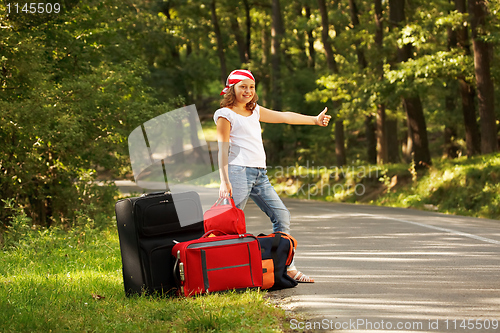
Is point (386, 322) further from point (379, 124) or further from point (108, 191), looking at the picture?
point (379, 124)

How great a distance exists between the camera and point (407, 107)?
76.2ft

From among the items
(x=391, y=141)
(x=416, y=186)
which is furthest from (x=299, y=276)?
(x=391, y=141)

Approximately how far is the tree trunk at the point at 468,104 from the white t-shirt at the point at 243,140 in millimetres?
16244

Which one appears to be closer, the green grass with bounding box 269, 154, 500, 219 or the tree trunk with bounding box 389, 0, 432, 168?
the green grass with bounding box 269, 154, 500, 219

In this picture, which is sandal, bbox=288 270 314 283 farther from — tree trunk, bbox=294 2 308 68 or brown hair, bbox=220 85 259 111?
tree trunk, bbox=294 2 308 68

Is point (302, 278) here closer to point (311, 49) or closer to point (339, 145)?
point (339, 145)

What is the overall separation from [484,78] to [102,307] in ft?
54.8

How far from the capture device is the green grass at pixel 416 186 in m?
16.8

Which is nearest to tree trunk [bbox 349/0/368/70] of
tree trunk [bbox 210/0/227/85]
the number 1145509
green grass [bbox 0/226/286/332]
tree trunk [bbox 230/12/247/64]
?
tree trunk [bbox 210/0/227/85]

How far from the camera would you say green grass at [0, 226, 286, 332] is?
4625 mm

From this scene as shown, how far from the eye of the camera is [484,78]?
19.0 meters

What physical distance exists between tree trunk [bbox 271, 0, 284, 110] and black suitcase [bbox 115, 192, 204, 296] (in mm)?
32013

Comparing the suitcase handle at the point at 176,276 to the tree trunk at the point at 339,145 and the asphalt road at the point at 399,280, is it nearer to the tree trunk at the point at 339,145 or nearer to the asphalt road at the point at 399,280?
the asphalt road at the point at 399,280

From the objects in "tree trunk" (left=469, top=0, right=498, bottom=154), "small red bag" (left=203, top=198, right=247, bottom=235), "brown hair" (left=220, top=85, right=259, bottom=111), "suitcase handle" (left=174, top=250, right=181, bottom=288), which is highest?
"tree trunk" (left=469, top=0, right=498, bottom=154)
